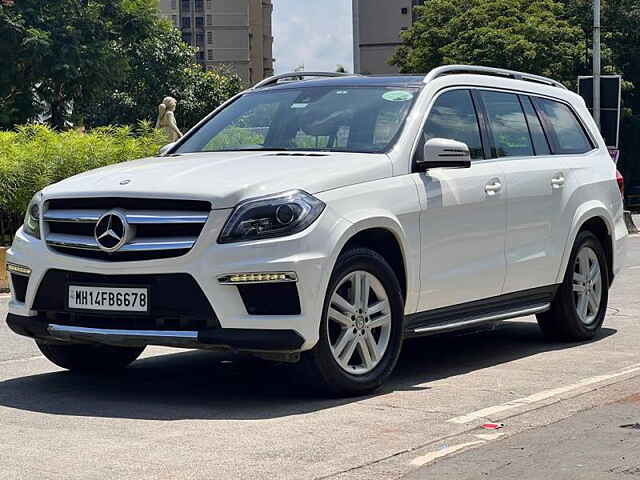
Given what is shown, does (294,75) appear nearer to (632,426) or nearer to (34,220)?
(34,220)

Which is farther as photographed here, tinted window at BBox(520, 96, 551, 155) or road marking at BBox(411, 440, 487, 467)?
tinted window at BBox(520, 96, 551, 155)

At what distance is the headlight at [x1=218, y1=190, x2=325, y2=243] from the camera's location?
7.04 metres

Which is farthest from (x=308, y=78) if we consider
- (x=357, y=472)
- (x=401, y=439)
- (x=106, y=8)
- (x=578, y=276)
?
(x=106, y=8)

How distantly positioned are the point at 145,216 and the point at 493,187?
8.25 ft

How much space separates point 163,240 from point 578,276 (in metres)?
3.90

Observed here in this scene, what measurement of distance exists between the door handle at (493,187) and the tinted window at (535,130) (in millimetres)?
944

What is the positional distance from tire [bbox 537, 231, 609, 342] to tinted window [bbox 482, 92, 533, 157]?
90 cm

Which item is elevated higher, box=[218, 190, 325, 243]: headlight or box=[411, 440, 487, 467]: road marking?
box=[218, 190, 325, 243]: headlight

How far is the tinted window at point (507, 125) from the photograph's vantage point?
914cm

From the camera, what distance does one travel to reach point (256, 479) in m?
5.57

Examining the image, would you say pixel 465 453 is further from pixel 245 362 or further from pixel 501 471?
pixel 245 362

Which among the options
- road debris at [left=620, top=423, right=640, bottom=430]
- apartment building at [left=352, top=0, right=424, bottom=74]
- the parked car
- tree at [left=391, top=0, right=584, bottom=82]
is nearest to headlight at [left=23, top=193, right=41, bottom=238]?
road debris at [left=620, top=423, right=640, bottom=430]

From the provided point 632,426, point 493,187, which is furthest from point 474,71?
point 632,426

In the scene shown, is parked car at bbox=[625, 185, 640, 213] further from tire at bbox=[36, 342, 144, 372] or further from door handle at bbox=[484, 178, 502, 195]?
tire at bbox=[36, 342, 144, 372]
